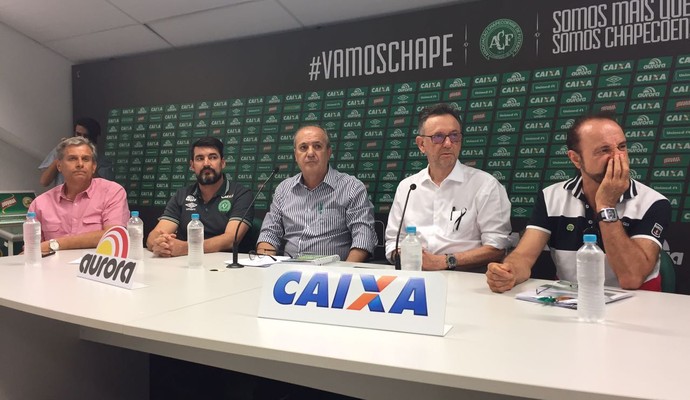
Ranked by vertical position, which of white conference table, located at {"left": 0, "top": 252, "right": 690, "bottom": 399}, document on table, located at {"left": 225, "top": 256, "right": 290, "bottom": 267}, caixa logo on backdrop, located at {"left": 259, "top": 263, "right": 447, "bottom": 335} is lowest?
white conference table, located at {"left": 0, "top": 252, "right": 690, "bottom": 399}

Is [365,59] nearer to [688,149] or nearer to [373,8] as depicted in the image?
[373,8]

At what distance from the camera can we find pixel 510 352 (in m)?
0.87

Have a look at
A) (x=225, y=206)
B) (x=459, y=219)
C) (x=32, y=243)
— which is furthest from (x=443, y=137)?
(x=32, y=243)

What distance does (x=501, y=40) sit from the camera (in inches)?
102

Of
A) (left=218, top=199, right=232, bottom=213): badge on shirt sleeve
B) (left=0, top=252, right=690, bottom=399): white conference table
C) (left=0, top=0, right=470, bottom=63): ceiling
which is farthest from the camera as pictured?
(left=0, top=0, right=470, bottom=63): ceiling

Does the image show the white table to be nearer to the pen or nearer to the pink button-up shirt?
the pink button-up shirt

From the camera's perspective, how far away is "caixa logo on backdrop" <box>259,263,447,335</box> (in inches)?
39.8

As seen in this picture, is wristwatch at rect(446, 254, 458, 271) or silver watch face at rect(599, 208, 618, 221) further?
wristwatch at rect(446, 254, 458, 271)

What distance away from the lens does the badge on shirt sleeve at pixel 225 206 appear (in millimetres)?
2672

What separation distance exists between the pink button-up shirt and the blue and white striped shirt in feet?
2.71

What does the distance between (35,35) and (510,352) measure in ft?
14.2

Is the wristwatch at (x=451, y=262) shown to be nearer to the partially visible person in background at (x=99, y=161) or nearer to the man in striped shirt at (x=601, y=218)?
the man in striped shirt at (x=601, y=218)

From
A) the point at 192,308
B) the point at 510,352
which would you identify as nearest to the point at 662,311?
the point at 510,352

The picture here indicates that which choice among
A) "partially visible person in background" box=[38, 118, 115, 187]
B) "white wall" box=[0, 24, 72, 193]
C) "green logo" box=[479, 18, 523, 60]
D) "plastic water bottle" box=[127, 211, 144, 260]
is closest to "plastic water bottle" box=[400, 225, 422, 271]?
"plastic water bottle" box=[127, 211, 144, 260]
